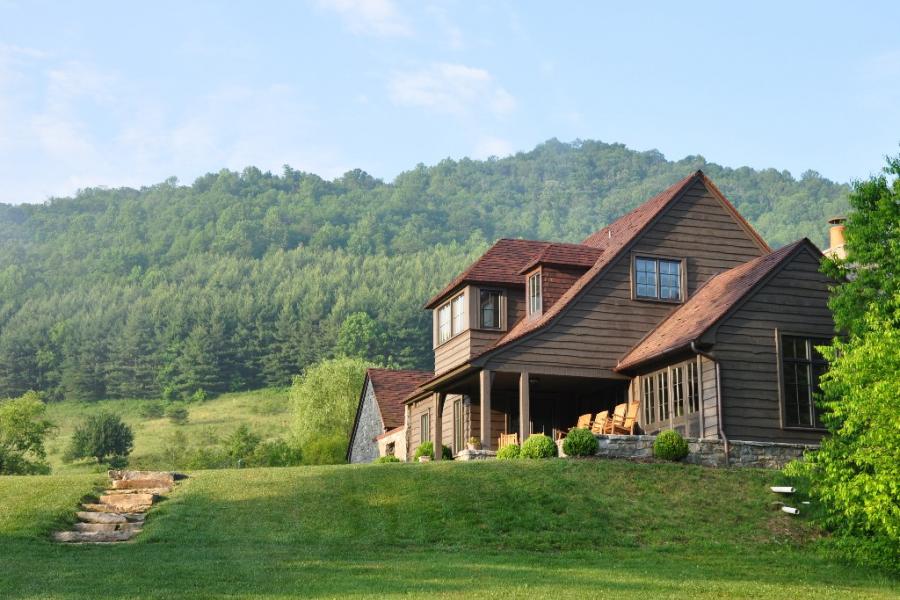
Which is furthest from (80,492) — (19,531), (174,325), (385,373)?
(174,325)

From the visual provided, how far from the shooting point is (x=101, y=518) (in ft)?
69.6

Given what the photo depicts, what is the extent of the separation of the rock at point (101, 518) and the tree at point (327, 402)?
35638 mm

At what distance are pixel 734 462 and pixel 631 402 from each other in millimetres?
4176

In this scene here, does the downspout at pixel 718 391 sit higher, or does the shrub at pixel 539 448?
the downspout at pixel 718 391

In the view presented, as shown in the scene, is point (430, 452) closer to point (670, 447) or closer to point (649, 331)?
point (649, 331)

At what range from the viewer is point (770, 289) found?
27.5 meters

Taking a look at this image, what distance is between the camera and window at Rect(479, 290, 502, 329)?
108ft

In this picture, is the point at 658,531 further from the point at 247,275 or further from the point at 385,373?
the point at 247,275

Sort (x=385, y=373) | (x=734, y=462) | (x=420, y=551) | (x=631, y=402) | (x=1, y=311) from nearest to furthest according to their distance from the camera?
(x=420, y=551), (x=734, y=462), (x=631, y=402), (x=385, y=373), (x=1, y=311)

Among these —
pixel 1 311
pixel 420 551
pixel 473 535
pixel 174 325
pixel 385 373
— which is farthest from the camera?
pixel 1 311

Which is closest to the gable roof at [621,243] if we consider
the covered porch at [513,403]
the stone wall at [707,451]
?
the covered porch at [513,403]

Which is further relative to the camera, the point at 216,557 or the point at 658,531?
the point at 658,531

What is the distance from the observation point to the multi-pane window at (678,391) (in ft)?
91.4

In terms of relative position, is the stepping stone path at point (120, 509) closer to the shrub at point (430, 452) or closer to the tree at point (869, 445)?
the shrub at point (430, 452)
